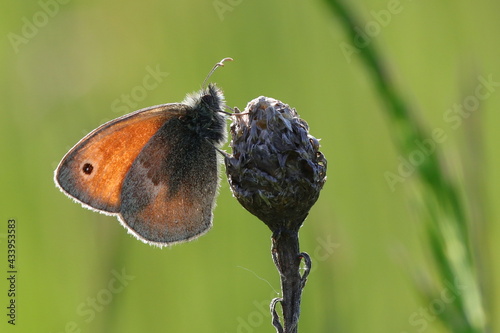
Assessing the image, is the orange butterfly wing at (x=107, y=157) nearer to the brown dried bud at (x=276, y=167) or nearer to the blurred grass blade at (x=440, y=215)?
the brown dried bud at (x=276, y=167)

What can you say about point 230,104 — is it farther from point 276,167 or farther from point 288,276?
point 288,276

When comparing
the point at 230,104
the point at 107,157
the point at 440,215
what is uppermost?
the point at 230,104

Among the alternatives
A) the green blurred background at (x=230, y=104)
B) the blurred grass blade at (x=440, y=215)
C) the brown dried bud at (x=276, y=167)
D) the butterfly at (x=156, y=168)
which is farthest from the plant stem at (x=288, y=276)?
the butterfly at (x=156, y=168)

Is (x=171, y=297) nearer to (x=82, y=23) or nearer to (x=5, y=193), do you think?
(x=5, y=193)

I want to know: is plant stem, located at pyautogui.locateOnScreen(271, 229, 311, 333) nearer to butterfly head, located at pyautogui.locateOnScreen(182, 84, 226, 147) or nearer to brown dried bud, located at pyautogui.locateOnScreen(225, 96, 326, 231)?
brown dried bud, located at pyautogui.locateOnScreen(225, 96, 326, 231)

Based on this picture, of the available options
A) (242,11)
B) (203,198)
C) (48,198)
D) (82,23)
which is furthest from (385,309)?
(82,23)

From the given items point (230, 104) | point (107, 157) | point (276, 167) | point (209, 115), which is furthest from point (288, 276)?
point (230, 104)
